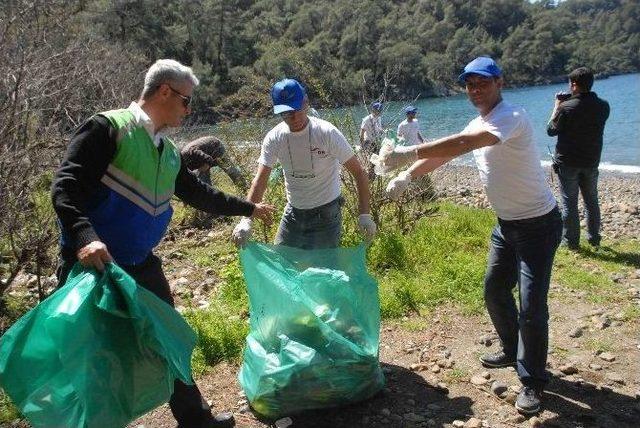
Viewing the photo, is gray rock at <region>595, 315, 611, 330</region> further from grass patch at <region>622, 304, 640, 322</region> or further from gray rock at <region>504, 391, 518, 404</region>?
gray rock at <region>504, 391, 518, 404</region>

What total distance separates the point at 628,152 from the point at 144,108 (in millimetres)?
19934

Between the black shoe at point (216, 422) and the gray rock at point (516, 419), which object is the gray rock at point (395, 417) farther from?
the black shoe at point (216, 422)

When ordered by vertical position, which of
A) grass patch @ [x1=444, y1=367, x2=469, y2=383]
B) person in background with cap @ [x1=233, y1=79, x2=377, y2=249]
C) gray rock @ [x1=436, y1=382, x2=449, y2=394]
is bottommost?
grass patch @ [x1=444, y1=367, x2=469, y2=383]

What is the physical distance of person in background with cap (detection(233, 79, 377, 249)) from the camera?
307 centimetres

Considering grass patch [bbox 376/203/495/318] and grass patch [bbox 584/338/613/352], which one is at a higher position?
grass patch [bbox 376/203/495/318]

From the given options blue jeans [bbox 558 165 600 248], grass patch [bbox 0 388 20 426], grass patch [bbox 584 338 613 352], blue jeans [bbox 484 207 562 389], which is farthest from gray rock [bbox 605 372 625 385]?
grass patch [bbox 0 388 20 426]

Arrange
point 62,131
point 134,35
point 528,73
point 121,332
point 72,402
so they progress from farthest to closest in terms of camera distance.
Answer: point 528,73 < point 134,35 < point 62,131 < point 121,332 < point 72,402

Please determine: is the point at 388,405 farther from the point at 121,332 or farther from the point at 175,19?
the point at 175,19

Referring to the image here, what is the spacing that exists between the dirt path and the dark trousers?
0.25 meters

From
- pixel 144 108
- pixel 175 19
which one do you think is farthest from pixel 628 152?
pixel 175 19

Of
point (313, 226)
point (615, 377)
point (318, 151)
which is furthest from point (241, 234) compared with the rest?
point (615, 377)

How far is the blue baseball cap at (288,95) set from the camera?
290 cm

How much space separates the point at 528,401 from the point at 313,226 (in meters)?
1.46

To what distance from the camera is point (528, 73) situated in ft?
221
